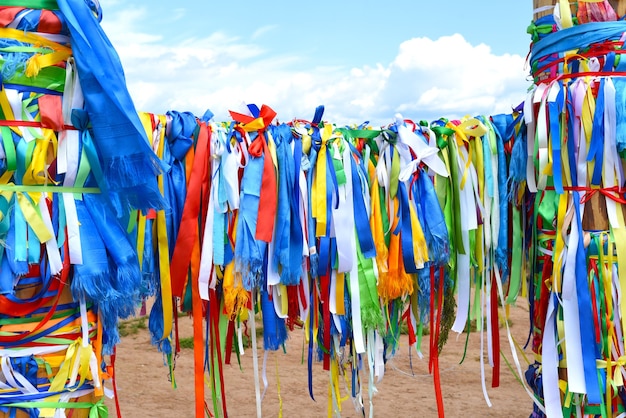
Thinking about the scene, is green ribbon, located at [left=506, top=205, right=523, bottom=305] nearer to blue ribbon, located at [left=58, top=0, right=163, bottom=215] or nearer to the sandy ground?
blue ribbon, located at [left=58, top=0, right=163, bottom=215]

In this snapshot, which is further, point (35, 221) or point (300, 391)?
point (300, 391)

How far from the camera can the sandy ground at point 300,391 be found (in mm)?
3998

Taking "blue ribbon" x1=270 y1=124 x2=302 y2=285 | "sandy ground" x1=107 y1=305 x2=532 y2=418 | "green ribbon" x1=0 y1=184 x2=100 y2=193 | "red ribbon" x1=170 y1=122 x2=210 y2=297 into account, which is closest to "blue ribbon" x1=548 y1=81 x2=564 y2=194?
"blue ribbon" x1=270 y1=124 x2=302 y2=285

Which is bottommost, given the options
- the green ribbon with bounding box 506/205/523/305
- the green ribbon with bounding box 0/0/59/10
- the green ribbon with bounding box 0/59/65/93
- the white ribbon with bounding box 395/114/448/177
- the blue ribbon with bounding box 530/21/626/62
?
the green ribbon with bounding box 506/205/523/305

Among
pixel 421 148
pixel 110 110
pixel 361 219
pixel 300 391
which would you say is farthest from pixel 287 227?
pixel 300 391

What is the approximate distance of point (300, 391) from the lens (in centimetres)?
436

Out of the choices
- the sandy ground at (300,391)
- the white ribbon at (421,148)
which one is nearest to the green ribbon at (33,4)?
the white ribbon at (421,148)

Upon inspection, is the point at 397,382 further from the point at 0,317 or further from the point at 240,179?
the point at 0,317

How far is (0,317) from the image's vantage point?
5.26ft

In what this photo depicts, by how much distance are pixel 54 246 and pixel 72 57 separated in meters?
0.46

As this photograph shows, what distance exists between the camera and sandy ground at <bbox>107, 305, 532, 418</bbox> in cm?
400

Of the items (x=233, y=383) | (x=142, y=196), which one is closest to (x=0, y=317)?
(x=142, y=196)

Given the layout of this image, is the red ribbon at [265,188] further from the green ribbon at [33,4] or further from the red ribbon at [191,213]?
the green ribbon at [33,4]

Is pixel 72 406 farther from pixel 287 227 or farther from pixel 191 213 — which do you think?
pixel 287 227
